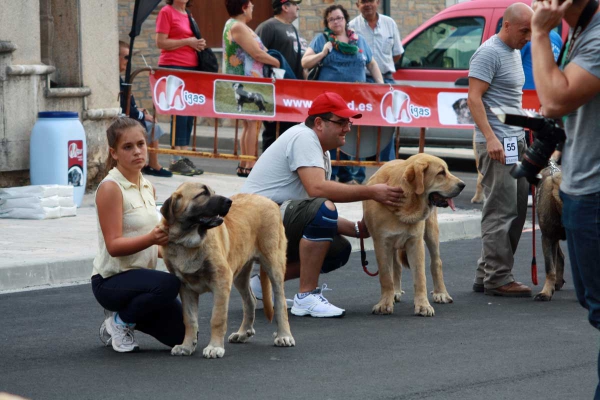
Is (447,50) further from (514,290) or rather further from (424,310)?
(424,310)

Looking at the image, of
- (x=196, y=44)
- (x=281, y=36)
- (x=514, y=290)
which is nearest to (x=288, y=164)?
(x=514, y=290)

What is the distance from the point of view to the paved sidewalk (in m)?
8.38

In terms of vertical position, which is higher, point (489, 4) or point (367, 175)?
point (489, 4)

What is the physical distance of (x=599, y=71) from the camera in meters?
3.94

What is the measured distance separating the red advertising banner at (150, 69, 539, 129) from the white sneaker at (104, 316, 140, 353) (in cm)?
682

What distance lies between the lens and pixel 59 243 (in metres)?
9.39

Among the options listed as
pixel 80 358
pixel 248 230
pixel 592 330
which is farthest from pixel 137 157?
pixel 592 330

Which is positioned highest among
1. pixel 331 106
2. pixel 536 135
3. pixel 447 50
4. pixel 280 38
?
pixel 536 135

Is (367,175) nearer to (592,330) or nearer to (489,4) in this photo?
(489,4)

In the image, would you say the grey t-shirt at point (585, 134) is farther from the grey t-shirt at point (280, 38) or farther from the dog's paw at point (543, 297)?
the grey t-shirt at point (280, 38)

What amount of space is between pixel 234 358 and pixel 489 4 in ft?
31.1

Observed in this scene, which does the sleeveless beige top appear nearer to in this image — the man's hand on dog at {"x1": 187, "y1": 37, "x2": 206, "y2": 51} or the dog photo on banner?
the dog photo on banner

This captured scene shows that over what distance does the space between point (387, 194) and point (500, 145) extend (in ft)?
3.61

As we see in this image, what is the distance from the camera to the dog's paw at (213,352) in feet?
19.9
